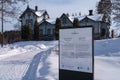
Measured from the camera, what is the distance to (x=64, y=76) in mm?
9258

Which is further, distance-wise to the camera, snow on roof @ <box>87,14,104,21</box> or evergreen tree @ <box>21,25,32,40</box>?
snow on roof @ <box>87,14,104,21</box>

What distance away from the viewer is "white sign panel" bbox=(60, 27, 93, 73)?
8.35 meters

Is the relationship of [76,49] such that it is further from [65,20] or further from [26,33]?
[65,20]

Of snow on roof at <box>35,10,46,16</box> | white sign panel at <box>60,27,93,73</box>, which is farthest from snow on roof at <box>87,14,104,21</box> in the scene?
white sign panel at <box>60,27,93,73</box>

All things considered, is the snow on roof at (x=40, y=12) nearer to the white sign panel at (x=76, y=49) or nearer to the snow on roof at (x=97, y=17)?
the snow on roof at (x=97, y=17)

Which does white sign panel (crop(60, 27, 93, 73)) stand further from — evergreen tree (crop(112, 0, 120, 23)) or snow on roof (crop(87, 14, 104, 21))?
snow on roof (crop(87, 14, 104, 21))

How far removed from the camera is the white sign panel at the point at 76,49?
835 centimetres

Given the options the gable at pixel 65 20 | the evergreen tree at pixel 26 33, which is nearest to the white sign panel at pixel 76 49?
the evergreen tree at pixel 26 33

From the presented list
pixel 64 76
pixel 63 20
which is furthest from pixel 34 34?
pixel 64 76

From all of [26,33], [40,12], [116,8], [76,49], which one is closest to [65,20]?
[40,12]

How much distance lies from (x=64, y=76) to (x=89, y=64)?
120 cm

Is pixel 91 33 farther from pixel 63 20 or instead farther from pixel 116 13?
pixel 63 20

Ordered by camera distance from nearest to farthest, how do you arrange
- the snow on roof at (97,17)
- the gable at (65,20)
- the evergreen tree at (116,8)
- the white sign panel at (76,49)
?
the white sign panel at (76,49)
the evergreen tree at (116,8)
the snow on roof at (97,17)
the gable at (65,20)

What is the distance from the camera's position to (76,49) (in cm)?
852
